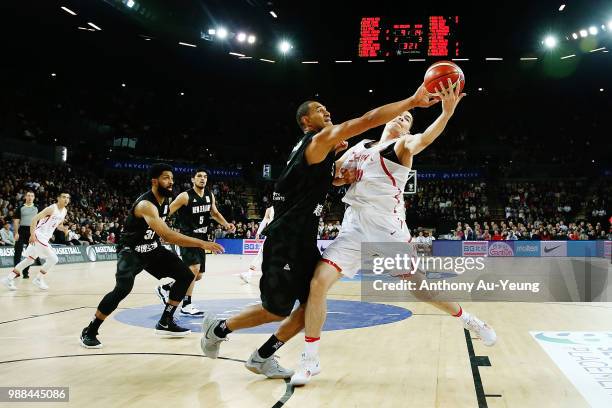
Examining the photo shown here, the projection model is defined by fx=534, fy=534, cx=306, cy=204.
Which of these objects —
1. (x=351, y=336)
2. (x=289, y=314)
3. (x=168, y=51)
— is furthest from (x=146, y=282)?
(x=168, y=51)

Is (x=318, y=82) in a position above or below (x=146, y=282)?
above

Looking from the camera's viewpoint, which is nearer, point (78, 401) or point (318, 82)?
point (78, 401)

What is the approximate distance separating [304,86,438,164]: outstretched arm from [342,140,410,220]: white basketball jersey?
3.04 ft

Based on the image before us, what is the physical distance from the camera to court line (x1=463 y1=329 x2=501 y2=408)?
3532 mm

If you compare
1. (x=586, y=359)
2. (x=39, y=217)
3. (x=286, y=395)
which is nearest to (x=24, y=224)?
(x=39, y=217)

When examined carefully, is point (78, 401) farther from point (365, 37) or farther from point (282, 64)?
point (282, 64)

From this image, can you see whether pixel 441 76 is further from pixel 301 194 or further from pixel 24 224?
pixel 24 224

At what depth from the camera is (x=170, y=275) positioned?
18.9 ft

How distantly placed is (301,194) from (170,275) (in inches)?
97.1

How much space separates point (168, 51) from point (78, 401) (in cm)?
2517

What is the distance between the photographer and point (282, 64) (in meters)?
28.2

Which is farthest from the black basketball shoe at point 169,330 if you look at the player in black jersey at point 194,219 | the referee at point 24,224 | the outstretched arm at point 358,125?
the referee at point 24,224

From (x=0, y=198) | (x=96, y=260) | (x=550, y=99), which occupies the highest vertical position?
(x=550, y=99)

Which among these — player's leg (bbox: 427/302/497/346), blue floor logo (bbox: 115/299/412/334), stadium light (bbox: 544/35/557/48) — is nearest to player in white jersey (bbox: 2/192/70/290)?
blue floor logo (bbox: 115/299/412/334)
